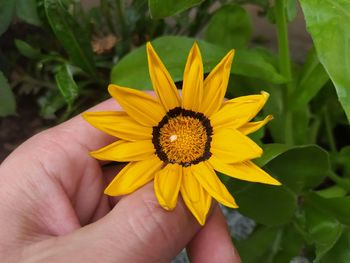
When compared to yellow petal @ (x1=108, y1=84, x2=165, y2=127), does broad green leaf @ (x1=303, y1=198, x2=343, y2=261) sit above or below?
below

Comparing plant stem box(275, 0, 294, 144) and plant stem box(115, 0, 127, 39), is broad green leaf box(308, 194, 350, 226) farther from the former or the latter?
plant stem box(115, 0, 127, 39)

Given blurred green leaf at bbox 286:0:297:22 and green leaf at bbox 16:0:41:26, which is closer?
blurred green leaf at bbox 286:0:297:22

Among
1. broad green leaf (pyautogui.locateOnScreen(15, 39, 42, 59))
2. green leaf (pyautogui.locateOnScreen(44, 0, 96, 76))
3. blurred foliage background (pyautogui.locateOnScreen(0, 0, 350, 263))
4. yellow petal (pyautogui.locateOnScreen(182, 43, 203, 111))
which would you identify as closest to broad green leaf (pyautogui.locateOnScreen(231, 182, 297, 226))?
blurred foliage background (pyautogui.locateOnScreen(0, 0, 350, 263))

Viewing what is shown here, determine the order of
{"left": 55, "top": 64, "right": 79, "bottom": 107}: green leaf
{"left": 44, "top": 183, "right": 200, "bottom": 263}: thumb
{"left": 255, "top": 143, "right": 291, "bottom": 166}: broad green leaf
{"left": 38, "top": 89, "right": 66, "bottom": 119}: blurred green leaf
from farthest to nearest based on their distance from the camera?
{"left": 38, "top": 89, "right": 66, "bottom": 119}: blurred green leaf → {"left": 55, "top": 64, "right": 79, "bottom": 107}: green leaf → {"left": 255, "top": 143, "right": 291, "bottom": 166}: broad green leaf → {"left": 44, "top": 183, "right": 200, "bottom": 263}: thumb

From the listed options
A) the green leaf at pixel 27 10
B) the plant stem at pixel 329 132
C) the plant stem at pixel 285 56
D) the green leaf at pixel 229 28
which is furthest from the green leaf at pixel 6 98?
the plant stem at pixel 329 132

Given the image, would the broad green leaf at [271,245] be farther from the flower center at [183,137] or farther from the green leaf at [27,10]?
the green leaf at [27,10]

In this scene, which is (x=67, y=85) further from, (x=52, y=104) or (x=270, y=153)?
(x=270, y=153)
